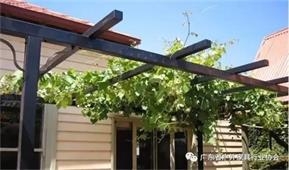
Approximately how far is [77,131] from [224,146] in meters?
4.18

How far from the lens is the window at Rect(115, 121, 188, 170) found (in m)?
7.30

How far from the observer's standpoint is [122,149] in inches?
287

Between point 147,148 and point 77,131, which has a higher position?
point 77,131

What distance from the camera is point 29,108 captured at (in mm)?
2939

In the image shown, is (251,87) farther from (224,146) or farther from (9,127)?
(224,146)

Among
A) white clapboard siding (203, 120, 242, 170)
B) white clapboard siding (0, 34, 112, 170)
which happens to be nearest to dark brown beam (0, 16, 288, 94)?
white clapboard siding (0, 34, 112, 170)

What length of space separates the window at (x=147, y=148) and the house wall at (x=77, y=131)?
31 centimetres

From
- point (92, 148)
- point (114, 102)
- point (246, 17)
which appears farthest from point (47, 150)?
point (246, 17)

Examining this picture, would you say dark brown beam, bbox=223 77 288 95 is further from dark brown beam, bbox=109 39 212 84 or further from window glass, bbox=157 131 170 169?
window glass, bbox=157 131 170 169

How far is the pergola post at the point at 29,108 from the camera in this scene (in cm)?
287

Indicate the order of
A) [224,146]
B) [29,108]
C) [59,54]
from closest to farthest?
[29,108], [59,54], [224,146]

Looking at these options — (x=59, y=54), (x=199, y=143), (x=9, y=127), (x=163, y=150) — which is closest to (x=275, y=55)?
(x=163, y=150)

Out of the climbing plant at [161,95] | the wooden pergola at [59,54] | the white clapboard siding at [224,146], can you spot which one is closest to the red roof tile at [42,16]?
the climbing plant at [161,95]

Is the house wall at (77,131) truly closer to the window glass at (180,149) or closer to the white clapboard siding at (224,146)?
the window glass at (180,149)
